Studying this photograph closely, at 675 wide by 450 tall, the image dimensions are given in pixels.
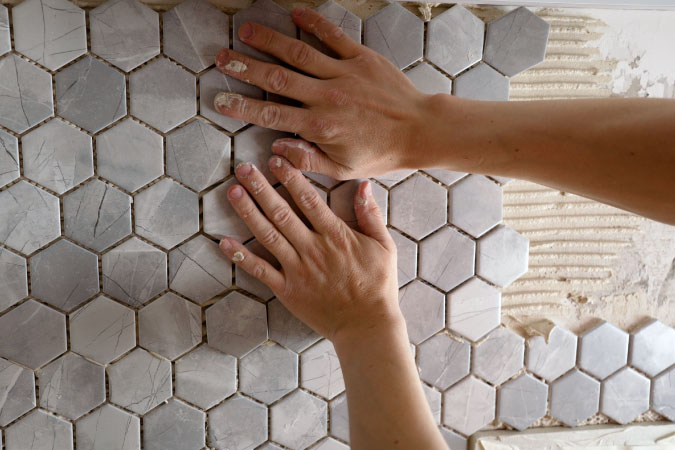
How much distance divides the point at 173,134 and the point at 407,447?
62 cm

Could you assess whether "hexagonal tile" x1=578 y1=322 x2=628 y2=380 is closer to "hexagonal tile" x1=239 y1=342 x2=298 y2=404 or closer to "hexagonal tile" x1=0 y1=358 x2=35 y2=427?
→ "hexagonal tile" x1=239 y1=342 x2=298 y2=404

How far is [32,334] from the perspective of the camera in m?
0.92

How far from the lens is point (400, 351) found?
86 cm

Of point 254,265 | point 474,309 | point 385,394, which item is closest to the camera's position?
point 385,394

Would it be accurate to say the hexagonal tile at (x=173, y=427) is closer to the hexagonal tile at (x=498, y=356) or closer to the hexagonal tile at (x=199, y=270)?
the hexagonal tile at (x=199, y=270)

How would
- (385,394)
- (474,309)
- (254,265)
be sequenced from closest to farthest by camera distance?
(385,394), (254,265), (474,309)

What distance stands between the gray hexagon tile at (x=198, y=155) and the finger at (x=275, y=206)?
0.04 metres

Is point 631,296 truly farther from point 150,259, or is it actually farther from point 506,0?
point 150,259

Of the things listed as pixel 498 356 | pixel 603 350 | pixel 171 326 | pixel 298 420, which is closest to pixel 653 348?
pixel 603 350

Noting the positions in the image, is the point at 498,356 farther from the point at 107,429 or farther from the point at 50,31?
the point at 50,31

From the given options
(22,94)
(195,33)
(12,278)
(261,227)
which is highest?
(195,33)

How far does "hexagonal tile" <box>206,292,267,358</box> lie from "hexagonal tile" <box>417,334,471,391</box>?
0.30 meters

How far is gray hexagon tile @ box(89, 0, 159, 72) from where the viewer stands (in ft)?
2.85

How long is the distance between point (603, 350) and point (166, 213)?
0.87 metres
